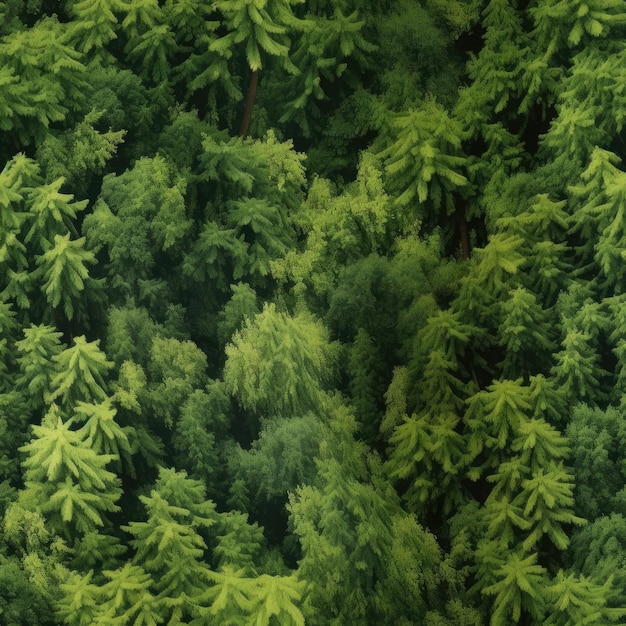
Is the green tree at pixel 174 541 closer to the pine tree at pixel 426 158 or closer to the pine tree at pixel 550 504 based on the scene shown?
the pine tree at pixel 550 504

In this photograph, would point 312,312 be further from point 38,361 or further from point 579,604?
point 579,604

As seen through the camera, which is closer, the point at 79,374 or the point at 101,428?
the point at 101,428

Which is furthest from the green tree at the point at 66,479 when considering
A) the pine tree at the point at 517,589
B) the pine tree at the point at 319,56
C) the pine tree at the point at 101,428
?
the pine tree at the point at 319,56

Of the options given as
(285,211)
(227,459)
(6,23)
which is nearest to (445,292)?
(285,211)

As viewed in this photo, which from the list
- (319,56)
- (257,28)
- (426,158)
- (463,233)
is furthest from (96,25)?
(463,233)

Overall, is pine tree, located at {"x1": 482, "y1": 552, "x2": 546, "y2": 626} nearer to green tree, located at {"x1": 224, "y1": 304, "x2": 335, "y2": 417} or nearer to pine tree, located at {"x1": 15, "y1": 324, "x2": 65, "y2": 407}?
green tree, located at {"x1": 224, "y1": 304, "x2": 335, "y2": 417}

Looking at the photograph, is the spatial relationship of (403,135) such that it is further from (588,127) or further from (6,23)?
(6,23)
